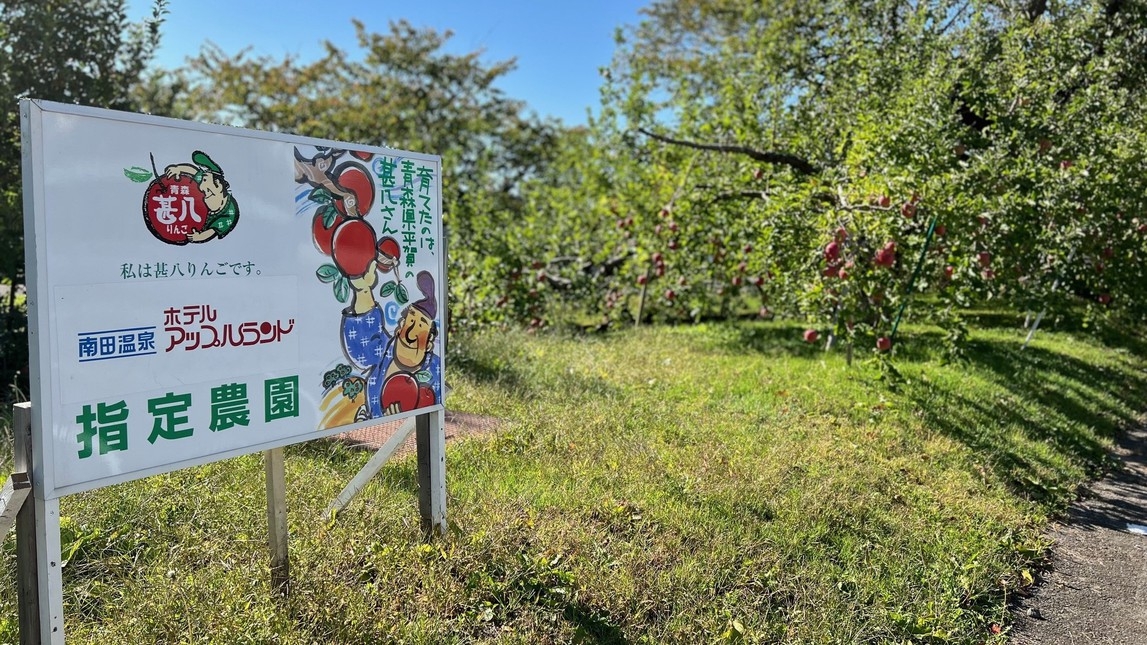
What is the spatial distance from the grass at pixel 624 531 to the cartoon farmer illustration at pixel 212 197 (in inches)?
51.6

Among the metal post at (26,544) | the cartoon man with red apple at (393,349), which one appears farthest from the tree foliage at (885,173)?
the metal post at (26,544)

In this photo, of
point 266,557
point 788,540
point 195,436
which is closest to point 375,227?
point 195,436

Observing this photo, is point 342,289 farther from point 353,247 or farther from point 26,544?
point 26,544

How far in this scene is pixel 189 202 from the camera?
91.4 inches

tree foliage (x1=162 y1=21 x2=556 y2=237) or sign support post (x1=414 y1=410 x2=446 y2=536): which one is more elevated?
tree foliage (x1=162 y1=21 x2=556 y2=237)

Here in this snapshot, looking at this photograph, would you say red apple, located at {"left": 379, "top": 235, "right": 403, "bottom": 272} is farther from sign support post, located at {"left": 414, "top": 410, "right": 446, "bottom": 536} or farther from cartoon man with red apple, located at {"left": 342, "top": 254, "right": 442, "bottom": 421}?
sign support post, located at {"left": 414, "top": 410, "right": 446, "bottom": 536}

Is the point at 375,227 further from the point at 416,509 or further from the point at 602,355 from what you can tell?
the point at 602,355

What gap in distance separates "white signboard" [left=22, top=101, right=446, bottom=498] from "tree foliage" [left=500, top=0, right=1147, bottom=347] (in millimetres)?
3876

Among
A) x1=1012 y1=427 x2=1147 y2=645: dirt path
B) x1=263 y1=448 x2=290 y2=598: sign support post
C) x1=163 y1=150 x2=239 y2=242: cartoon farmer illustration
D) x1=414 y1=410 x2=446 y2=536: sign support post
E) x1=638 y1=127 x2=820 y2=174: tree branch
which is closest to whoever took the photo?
x1=163 y1=150 x2=239 y2=242: cartoon farmer illustration

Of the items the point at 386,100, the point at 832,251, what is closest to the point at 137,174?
the point at 832,251

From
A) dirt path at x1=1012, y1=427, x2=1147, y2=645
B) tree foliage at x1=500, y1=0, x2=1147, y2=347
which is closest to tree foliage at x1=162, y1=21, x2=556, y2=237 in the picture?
tree foliage at x1=500, y1=0, x2=1147, y2=347

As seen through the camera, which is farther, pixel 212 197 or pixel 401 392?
pixel 401 392

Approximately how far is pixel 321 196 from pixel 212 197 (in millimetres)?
410

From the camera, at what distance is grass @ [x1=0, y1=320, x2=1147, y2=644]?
2.84 m
